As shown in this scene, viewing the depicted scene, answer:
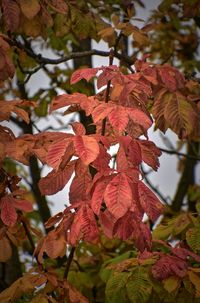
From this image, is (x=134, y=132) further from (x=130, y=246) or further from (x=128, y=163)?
(x=130, y=246)

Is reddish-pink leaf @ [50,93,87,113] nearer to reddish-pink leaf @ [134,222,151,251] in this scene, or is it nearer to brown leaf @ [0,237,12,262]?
reddish-pink leaf @ [134,222,151,251]

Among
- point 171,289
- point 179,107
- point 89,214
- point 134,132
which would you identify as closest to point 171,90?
point 179,107

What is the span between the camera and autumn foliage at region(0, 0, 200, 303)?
5.19 ft

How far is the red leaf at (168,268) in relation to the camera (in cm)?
191

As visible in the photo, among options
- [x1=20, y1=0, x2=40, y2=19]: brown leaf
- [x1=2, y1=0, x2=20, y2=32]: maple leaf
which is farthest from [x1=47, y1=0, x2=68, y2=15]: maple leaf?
[x1=2, y1=0, x2=20, y2=32]: maple leaf

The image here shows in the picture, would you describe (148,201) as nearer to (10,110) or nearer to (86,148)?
(86,148)

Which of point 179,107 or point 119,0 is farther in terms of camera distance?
point 119,0

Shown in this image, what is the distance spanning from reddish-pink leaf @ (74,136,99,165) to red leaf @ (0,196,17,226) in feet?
1.55

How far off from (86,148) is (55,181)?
25cm

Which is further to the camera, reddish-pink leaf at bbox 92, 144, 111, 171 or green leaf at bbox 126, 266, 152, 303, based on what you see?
green leaf at bbox 126, 266, 152, 303

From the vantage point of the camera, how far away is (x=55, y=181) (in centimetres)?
171

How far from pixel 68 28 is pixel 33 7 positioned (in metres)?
0.70

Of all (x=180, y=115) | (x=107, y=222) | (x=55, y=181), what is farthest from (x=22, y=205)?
(x=180, y=115)

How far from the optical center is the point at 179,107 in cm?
202
